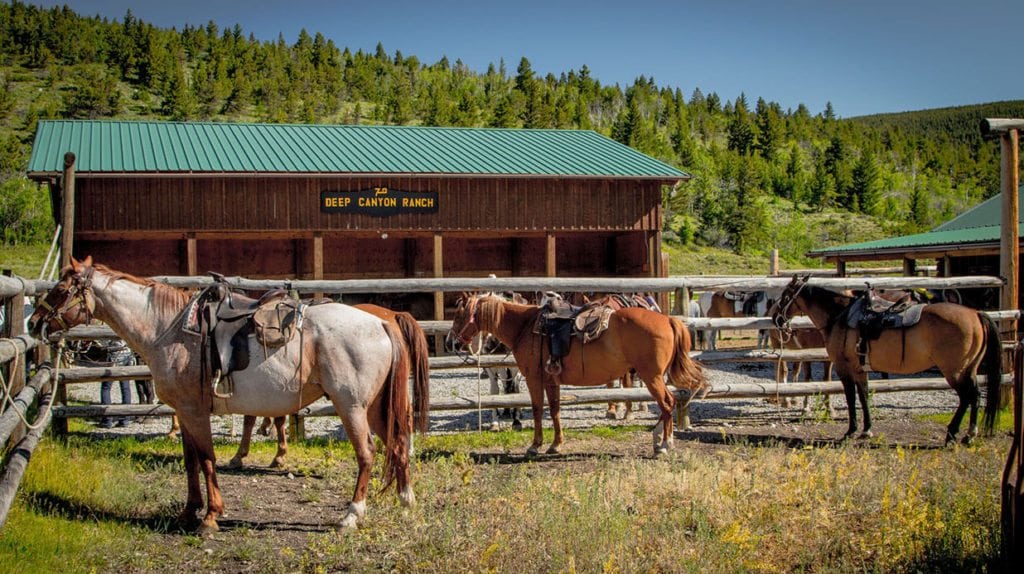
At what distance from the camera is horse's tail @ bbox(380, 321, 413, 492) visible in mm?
6180

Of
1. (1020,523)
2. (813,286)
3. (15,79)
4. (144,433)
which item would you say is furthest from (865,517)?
(15,79)

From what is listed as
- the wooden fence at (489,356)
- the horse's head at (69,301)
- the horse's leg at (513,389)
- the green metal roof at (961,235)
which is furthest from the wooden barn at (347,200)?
the horse's head at (69,301)

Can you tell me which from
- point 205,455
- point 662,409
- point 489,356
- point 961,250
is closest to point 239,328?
point 205,455

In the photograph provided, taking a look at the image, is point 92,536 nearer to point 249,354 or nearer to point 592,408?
point 249,354

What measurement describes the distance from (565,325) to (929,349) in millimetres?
4393

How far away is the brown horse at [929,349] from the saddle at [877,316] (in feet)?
0.23

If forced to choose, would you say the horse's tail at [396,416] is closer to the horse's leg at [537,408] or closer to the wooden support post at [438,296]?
the horse's leg at [537,408]

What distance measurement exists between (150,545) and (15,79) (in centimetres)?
6838

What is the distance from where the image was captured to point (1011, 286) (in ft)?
37.6

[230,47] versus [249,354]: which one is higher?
[230,47]

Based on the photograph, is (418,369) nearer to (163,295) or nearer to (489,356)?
(163,295)

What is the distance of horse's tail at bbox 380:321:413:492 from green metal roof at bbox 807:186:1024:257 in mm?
16444

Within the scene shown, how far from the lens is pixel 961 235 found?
2100 centimetres

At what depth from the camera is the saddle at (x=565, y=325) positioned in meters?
8.48
